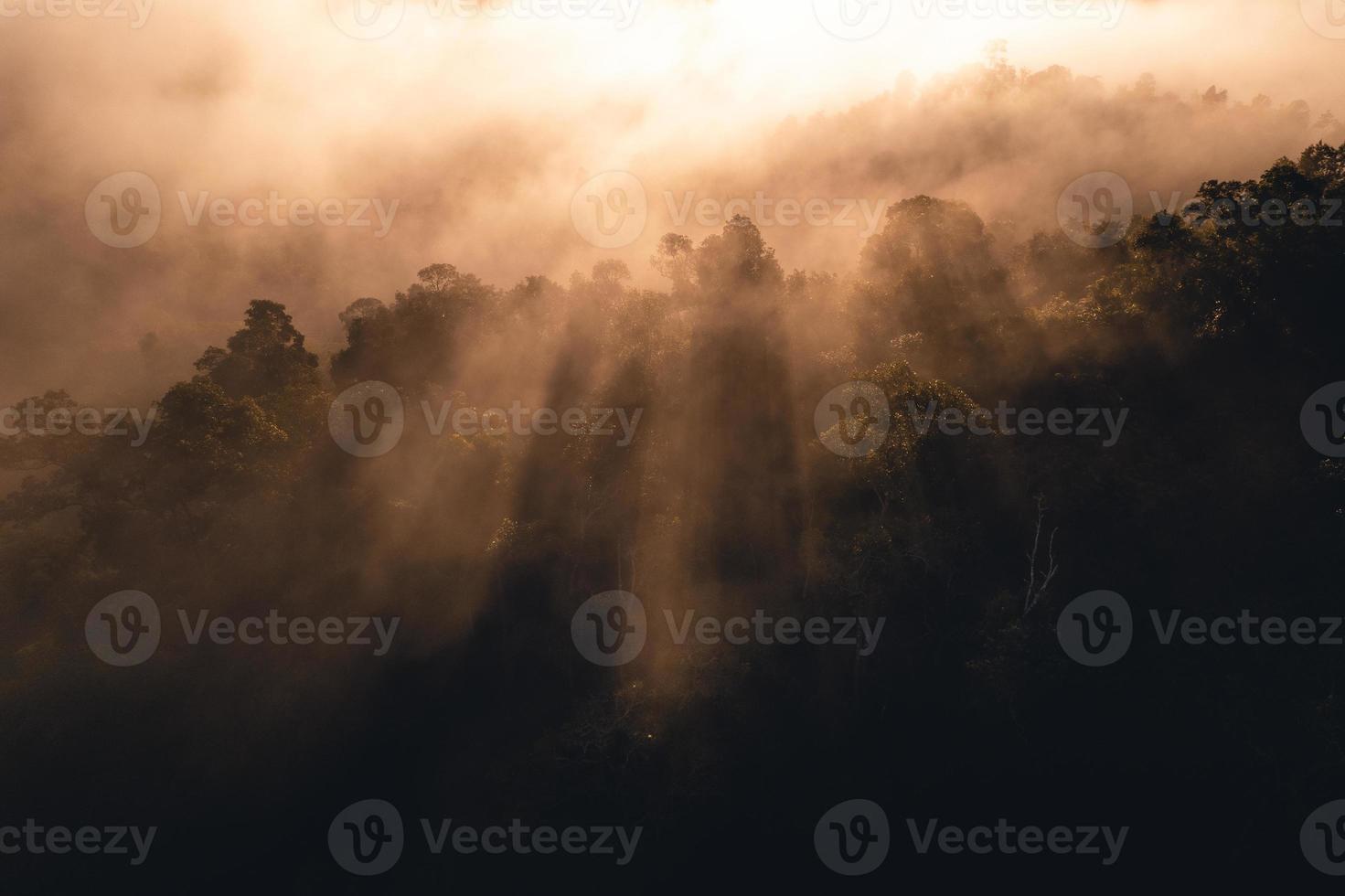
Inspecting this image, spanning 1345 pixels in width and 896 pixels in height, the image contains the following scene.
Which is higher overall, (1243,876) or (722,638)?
(722,638)

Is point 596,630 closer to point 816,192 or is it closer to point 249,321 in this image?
point 249,321

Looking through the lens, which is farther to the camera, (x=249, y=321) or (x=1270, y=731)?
(x=249, y=321)

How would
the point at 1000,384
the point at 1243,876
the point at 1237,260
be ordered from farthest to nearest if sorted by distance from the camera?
the point at 1000,384
the point at 1237,260
the point at 1243,876

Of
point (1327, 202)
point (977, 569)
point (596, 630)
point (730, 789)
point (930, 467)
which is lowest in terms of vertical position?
point (730, 789)

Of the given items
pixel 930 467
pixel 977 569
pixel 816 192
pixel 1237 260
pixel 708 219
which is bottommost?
pixel 977 569

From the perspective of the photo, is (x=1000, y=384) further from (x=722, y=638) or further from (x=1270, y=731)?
(x=722, y=638)

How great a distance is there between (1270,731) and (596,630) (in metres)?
23.4

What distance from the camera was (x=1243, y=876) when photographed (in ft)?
60.2

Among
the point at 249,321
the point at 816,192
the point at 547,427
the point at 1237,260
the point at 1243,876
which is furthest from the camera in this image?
the point at 816,192

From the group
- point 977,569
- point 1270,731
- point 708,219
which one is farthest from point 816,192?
point 1270,731

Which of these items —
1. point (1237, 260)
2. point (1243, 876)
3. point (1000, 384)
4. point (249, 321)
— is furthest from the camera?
point (249, 321)

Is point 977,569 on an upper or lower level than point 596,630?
upper

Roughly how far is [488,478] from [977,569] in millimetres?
23799

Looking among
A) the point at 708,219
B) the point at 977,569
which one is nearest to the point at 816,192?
the point at 708,219
